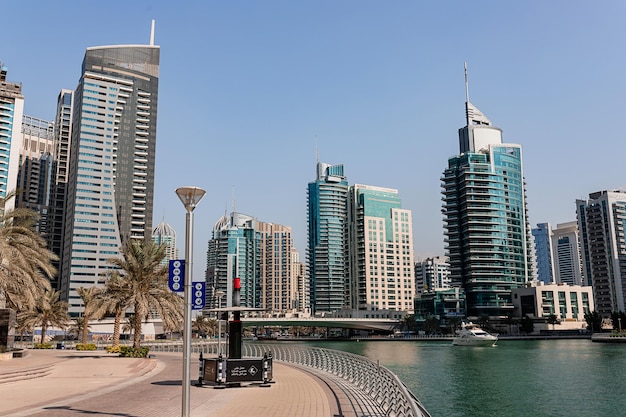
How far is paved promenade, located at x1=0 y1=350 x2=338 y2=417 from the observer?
1559 cm

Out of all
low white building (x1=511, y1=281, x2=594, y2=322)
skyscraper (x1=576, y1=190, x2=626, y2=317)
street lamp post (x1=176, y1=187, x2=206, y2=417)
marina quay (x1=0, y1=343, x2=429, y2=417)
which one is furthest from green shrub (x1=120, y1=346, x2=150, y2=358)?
skyscraper (x1=576, y1=190, x2=626, y2=317)

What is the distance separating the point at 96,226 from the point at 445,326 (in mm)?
113463

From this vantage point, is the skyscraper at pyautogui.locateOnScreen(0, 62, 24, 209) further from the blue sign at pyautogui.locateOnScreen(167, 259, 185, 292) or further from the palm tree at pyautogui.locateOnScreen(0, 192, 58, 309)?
the blue sign at pyautogui.locateOnScreen(167, 259, 185, 292)

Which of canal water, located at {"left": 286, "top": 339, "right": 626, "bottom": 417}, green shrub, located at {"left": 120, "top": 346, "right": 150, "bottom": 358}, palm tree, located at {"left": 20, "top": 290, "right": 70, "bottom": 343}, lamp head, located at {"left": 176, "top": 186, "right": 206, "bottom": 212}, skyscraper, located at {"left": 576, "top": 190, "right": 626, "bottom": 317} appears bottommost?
canal water, located at {"left": 286, "top": 339, "right": 626, "bottom": 417}

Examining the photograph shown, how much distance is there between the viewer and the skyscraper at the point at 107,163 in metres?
171

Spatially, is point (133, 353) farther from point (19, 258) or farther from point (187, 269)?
point (187, 269)

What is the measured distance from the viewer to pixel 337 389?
20.5 metres

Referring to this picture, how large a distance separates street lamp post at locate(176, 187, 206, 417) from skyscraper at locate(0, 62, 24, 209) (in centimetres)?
15943

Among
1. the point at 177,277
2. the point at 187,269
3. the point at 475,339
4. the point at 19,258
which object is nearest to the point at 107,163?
the point at 475,339

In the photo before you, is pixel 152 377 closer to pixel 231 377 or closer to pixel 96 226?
pixel 231 377

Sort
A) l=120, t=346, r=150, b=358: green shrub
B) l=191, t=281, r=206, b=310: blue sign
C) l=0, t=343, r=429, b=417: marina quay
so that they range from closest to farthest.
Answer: l=0, t=343, r=429, b=417: marina quay, l=191, t=281, r=206, b=310: blue sign, l=120, t=346, r=150, b=358: green shrub

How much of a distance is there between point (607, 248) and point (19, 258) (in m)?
A: 196

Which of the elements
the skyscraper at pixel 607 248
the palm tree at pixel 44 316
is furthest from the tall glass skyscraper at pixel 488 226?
the palm tree at pixel 44 316

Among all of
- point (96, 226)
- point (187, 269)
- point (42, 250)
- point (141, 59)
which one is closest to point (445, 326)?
point (96, 226)
